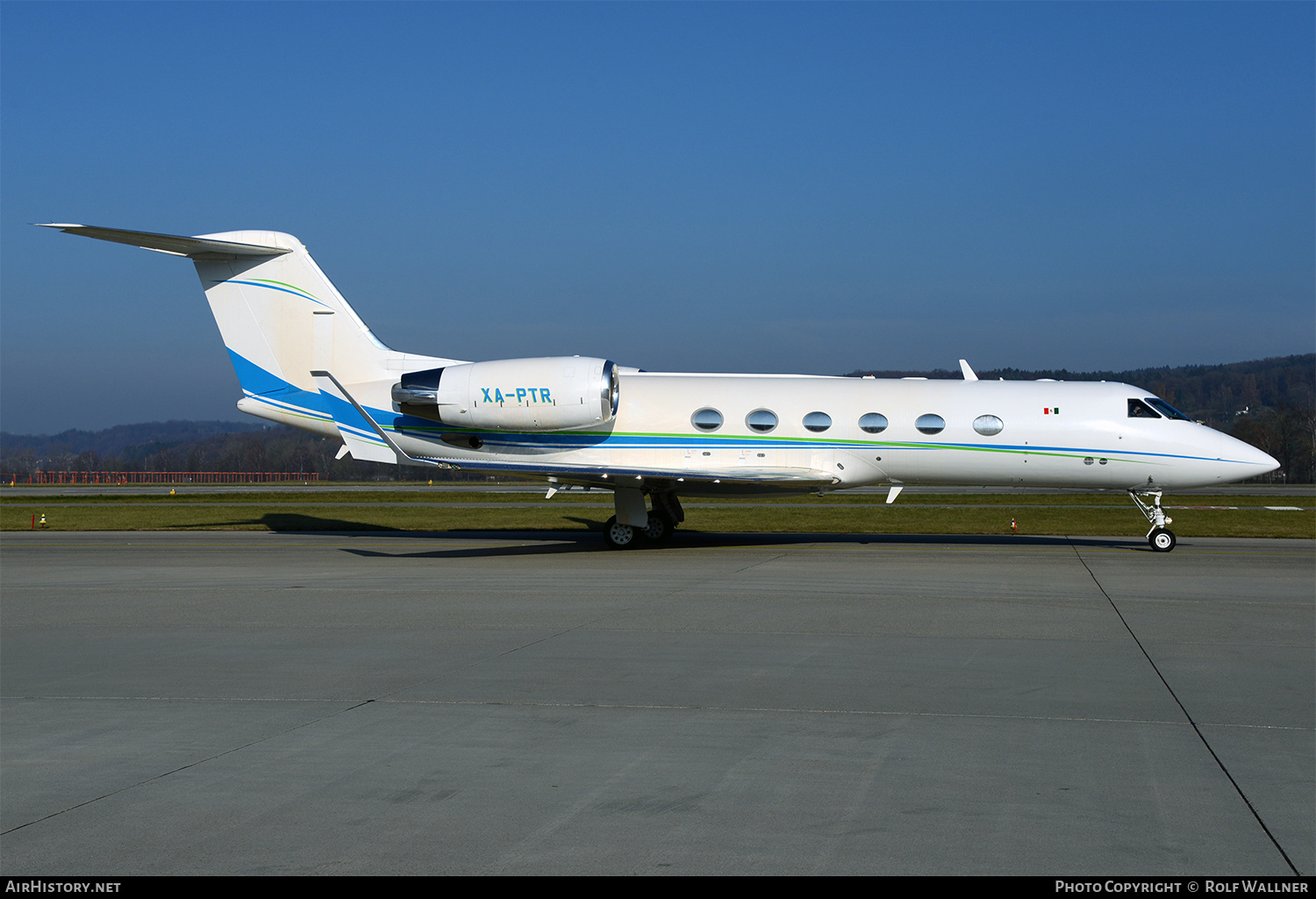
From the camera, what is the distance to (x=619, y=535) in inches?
812

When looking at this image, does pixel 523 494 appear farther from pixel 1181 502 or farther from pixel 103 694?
pixel 103 694

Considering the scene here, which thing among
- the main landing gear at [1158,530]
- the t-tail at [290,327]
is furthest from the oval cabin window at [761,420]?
the main landing gear at [1158,530]

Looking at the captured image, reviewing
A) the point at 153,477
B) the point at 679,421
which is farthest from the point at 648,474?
the point at 153,477

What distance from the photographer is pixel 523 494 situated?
41281mm

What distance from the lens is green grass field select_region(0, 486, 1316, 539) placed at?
25.8 m

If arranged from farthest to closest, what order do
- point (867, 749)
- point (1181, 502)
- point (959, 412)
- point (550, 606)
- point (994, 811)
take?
point (1181, 502) < point (959, 412) < point (550, 606) < point (867, 749) < point (994, 811)

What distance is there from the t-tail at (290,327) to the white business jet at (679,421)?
0.12ft

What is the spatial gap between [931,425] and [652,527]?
20.2ft

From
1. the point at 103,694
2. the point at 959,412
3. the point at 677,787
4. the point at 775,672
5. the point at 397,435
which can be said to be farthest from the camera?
the point at 397,435

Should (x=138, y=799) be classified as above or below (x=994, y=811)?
above

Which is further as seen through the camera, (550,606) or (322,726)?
(550,606)

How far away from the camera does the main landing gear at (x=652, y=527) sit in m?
20.6
